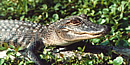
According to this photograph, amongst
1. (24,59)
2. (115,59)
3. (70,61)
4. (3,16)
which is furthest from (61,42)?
(3,16)

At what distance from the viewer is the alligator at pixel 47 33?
3385mm

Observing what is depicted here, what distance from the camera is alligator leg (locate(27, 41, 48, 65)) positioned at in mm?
3635

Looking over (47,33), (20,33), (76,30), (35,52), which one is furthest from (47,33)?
(76,30)

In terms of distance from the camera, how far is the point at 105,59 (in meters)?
3.58

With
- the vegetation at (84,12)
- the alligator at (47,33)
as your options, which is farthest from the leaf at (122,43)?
the alligator at (47,33)

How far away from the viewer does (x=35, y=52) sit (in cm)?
386

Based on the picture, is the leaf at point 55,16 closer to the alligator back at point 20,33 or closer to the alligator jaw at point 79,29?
the alligator back at point 20,33

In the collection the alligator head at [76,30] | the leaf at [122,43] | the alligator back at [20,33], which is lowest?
the leaf at [122,43]

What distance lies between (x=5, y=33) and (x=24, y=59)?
2.81 feet

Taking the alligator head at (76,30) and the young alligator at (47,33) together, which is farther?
the young alligator at (47,33)

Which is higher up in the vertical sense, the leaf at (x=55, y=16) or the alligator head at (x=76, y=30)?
the alligator head at (x=76, y=30)

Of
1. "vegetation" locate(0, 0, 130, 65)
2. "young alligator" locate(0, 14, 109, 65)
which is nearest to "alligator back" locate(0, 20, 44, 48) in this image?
"young alligator" locate(0, 14, 109, 65)

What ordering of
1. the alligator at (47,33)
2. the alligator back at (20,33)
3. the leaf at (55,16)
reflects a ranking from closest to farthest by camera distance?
the alligator at (47,33)
the alligator back at (20,33)
the leaf at (55,16)

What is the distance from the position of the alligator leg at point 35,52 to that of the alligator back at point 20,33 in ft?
0.43
